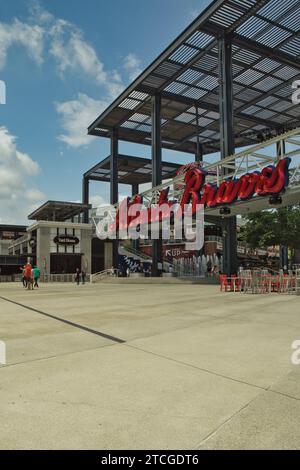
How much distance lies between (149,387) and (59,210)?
55698 millimetres

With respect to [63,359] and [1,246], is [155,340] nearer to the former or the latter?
[63,359]

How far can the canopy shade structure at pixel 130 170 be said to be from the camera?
53.4m

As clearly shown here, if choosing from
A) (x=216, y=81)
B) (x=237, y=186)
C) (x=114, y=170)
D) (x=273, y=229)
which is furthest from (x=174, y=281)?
(x=114, y=170)

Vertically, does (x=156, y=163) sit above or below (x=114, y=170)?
below

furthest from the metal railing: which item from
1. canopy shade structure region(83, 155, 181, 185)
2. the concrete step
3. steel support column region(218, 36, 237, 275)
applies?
steel support column region(218, 36, 237, 275)

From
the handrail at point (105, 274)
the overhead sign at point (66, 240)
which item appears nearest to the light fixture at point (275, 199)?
the handrail at point (105, 274)

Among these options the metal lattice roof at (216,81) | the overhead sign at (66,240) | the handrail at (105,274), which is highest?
the metal lattice roof at (216,81)

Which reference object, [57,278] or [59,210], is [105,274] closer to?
[57,278]

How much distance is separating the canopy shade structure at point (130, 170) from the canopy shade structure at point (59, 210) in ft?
20.4

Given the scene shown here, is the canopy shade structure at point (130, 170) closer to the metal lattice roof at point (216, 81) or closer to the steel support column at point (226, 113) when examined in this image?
the metal lattice roof at point (216, 81)

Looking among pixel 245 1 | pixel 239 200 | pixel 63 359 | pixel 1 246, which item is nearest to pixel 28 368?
pixel 63 359

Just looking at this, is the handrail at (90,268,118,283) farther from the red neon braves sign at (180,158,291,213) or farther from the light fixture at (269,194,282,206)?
the light fixture at (269,194,282,206)

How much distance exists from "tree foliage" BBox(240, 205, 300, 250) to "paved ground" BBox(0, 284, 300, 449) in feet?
98.5

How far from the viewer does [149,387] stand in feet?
15.2
